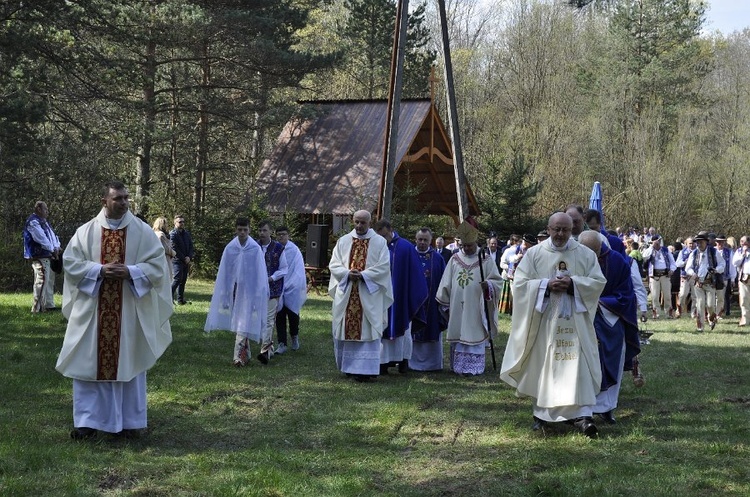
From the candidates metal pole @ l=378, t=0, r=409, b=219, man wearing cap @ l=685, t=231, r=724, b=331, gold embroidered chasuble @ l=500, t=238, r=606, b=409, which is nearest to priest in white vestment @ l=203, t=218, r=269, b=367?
gold embroidered chasuble @ l=500, t=238, r=606, b=409

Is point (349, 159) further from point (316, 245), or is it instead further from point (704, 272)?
point (704, 272)

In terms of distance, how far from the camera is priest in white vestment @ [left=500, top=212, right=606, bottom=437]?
8164 millimetres

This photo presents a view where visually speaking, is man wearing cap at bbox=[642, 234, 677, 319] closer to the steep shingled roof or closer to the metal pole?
the metal pole

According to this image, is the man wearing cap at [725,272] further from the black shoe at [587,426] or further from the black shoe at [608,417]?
the black shoe at [587,426]

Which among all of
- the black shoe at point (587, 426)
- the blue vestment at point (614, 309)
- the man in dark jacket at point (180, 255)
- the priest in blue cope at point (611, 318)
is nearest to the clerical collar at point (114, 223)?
the priest in blue cope at point (611, 318)

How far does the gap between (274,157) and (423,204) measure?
17.4ft

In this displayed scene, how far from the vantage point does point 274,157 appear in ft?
104

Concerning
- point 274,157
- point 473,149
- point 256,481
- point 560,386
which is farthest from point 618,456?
point 473,149

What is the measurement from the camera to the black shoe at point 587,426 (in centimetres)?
820

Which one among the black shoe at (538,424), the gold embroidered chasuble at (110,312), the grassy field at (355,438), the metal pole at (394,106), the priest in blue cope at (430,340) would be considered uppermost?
the metal pole at (394,106)

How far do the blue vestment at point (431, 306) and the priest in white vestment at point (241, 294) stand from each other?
79.8 inches

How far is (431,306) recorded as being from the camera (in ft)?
42.3

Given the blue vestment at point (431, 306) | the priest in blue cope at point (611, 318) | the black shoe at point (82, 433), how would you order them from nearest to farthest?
the black shoe at point (82, 433) → the priest in blue cope at point (611, 318) → the blue vestment at point (431, 306)

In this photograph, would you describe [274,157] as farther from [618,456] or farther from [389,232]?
[618,456]
